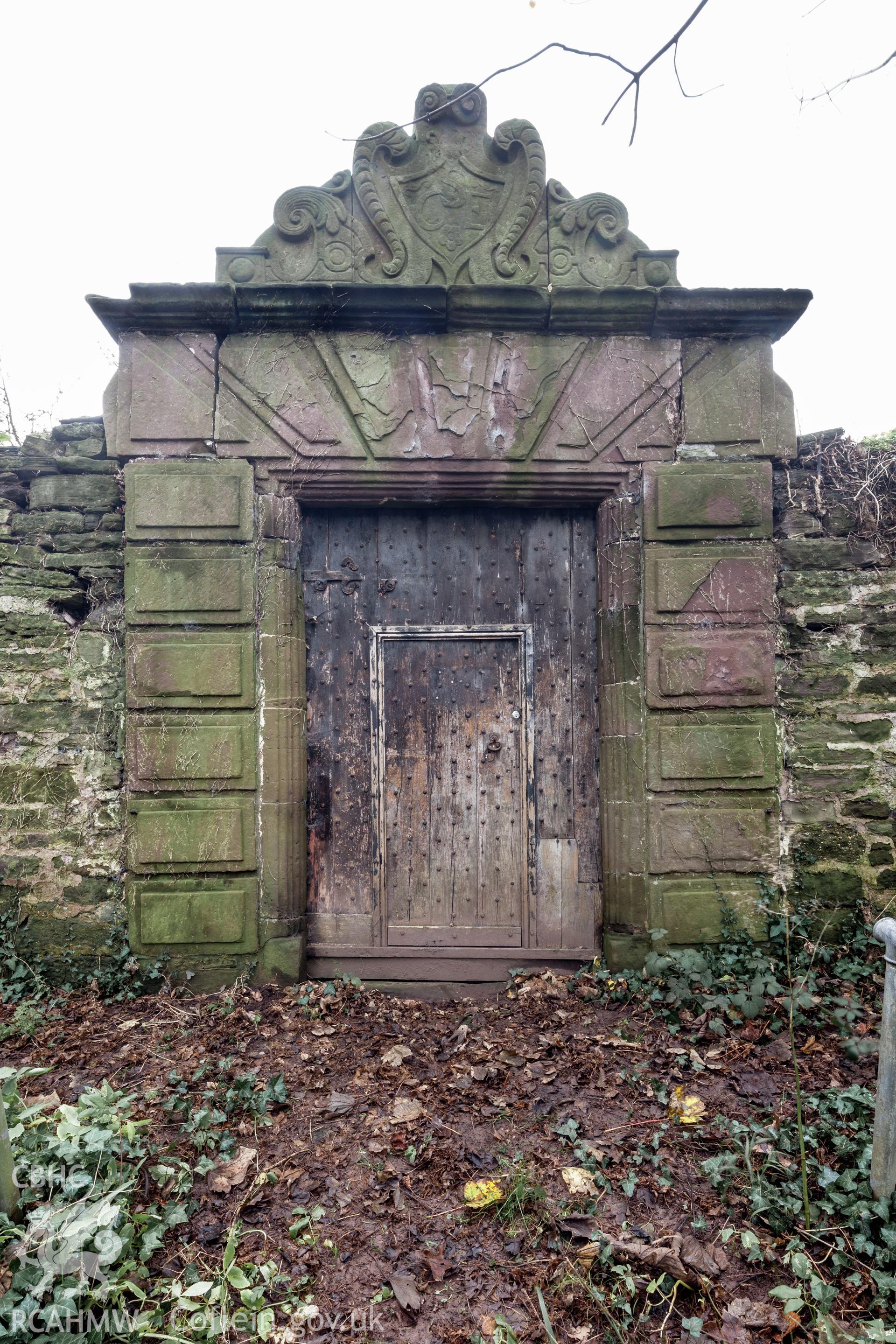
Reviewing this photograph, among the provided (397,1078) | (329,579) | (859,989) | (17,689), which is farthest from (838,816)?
(17,689)

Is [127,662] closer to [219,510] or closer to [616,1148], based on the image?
[219,510]

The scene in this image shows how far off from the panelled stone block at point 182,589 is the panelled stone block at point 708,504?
2.04 metres

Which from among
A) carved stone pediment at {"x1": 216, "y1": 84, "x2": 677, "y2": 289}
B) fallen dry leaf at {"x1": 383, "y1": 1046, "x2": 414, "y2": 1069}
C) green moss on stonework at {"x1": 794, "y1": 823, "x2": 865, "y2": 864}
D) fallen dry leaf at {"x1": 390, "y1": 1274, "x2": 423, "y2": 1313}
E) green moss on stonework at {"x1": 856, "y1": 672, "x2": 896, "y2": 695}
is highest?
carved stone pediment at {"x1": 216, "y1": 84, "x2": 677, "y2": 289}

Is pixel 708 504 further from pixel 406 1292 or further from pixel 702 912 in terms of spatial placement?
pixel 406 1292

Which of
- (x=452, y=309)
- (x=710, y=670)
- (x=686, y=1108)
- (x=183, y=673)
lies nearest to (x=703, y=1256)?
(x=686, y=1108)

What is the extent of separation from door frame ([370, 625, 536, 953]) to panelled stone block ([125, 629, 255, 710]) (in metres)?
0.71

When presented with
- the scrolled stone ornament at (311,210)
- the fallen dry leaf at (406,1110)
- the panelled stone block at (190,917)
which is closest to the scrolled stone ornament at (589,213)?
the scrolled stone ornament at (311,210)

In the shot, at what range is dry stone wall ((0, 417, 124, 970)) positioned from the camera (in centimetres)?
360

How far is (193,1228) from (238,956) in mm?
1407

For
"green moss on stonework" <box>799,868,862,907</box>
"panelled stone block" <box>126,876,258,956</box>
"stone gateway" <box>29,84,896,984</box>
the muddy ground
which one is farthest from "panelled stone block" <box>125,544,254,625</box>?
"green moss on stonework" <box>799,868,862,907</box>

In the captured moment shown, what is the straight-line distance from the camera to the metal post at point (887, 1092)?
208 centimetres

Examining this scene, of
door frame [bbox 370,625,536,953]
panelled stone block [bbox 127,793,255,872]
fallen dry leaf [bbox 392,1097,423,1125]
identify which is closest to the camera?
fallen dry leaf [bbox 392,1097,423,1125]

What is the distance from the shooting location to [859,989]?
330cm

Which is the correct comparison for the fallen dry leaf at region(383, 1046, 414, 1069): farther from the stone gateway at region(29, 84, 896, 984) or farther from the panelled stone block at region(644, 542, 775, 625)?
the panelled stone block at region(644, 542, 775, 625)
